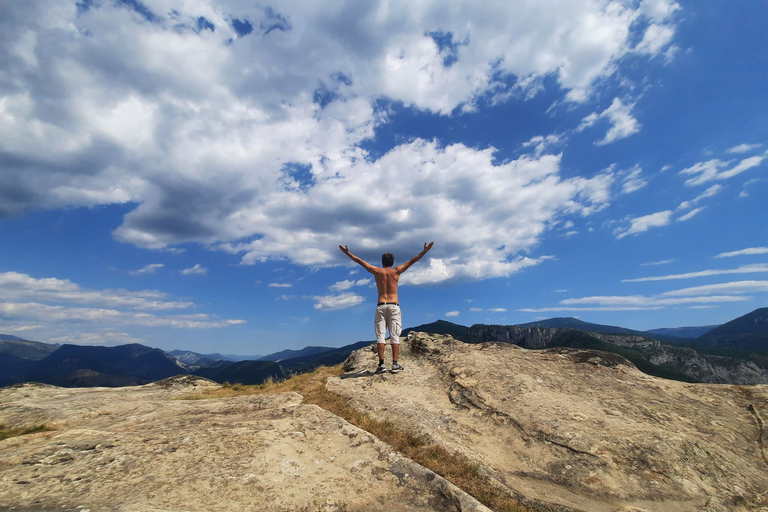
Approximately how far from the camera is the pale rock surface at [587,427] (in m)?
7.29

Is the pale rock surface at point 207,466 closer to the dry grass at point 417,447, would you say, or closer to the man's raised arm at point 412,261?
the dry grass at point 417,447

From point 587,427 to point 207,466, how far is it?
9717mm

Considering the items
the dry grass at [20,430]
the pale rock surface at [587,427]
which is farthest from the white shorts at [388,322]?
the dry grass at [20,430]

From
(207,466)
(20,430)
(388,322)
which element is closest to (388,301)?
(388,322)

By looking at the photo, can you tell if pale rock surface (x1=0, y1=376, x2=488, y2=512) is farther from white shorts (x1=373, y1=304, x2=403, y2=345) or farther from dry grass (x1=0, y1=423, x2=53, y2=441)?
white shorts (x1=373, y1=304, x2=403, y2=345)

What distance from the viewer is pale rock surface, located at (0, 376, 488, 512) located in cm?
532

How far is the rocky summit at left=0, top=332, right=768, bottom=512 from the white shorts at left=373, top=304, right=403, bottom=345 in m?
1.94

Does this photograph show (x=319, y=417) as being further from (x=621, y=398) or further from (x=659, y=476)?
(x=621, y=398)

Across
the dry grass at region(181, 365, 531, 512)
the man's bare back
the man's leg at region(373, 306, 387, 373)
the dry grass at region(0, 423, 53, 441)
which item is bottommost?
the dry grass at region(181, 365, 531, 512)

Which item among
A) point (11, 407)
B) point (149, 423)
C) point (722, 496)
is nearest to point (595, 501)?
point (722, 496)

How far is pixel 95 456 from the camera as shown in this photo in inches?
248

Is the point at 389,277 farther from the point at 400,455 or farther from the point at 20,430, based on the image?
the point at 20,430

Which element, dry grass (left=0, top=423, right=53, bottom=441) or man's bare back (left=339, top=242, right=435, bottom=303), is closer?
dry grass (left=0, top=423, right=53, bottom=441)

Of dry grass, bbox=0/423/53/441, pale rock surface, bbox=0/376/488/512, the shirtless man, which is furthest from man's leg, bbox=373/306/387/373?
dry grass, bbox=0/423/53/441
